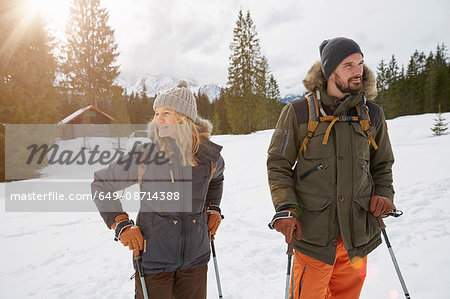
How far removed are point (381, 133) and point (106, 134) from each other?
29.8 meters

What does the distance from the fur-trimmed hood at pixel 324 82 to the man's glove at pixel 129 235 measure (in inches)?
79.6

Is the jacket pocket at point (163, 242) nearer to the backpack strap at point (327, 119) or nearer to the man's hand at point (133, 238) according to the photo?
the man's hand at point (133, 238)

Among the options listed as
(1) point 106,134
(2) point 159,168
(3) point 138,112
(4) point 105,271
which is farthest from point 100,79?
(3) point 138,112

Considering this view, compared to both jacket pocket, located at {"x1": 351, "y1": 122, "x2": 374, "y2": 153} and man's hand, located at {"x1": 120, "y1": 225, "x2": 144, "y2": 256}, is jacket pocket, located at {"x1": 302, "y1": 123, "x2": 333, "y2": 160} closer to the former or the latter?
jacket pocket, located at {"x1": 351, "y1": 122, "x2": 374, "y2": 153}

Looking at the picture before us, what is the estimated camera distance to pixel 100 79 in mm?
23969

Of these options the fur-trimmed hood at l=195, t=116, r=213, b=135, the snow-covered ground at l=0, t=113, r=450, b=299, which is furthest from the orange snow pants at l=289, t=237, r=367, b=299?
the fur-trimmed hood at l=195, t=116, r=213, b=135

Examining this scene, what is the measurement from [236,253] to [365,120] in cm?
323

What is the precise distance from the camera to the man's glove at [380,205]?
210 centimetres

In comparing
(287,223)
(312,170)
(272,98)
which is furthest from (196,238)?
(272,98)

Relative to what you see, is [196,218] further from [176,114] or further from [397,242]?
[397,242]

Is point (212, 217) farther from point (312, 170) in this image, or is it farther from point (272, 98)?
point (272, 98)

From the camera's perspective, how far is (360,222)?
6.82 feet

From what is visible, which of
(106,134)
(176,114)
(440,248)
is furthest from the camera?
(106,134)

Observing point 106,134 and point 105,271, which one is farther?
point 106,134
